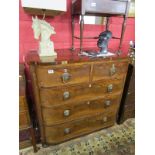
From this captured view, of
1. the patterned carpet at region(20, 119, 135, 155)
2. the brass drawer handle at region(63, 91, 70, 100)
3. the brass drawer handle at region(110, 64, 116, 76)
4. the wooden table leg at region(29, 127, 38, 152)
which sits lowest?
the patterned carpet at region(20, 119, 135, 155)

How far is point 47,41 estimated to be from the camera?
1.40 m

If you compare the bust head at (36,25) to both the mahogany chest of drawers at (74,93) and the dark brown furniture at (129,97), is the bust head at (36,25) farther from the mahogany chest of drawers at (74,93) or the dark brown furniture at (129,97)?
the dark brown furniture at (129,97)

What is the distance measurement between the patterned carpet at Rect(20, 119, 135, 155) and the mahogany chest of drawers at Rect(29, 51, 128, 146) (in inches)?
3.4

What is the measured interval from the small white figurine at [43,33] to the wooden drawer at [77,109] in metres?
0.55

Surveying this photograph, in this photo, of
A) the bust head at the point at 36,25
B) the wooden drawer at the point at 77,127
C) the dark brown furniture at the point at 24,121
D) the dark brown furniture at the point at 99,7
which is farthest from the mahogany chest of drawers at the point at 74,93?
the dark brown furniture at the point at 99,7

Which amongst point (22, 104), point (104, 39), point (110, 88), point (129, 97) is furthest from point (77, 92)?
point (129, 97)

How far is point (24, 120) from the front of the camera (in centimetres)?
145

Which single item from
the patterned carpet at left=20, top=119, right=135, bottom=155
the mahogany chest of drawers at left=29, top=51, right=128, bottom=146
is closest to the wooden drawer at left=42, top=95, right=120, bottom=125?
the mahogany chest of drawers at left=29, top=51, right=128, bottom=146

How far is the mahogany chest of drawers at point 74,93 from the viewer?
1.34 m

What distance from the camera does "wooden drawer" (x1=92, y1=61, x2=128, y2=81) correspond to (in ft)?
4.92

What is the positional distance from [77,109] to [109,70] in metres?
0.53

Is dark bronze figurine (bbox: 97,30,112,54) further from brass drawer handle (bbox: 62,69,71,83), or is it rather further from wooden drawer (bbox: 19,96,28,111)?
wooden drawer (bbox: 19,96,28,111)
